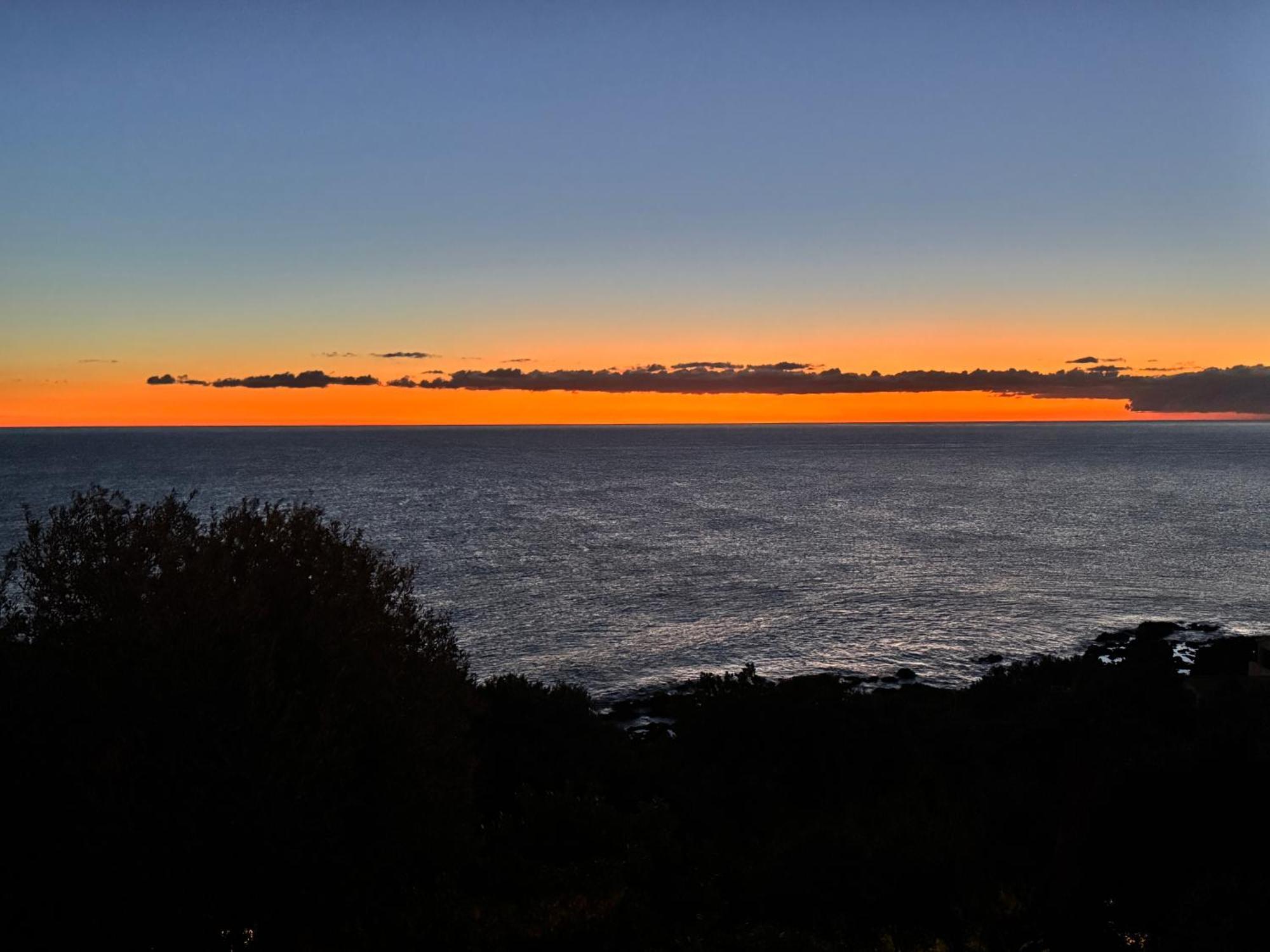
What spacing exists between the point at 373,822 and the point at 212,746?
3228 millimetres

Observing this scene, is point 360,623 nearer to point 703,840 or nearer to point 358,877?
point 358,877

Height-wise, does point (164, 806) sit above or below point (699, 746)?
above

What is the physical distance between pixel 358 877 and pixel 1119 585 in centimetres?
7382

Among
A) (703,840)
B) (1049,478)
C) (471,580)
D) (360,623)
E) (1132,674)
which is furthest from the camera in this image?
(1049,478)

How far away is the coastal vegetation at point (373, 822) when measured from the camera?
13305mm

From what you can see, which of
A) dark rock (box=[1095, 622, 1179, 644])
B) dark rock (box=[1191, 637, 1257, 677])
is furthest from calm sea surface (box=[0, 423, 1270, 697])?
→ dark rock (box=[1191, 637, 1257, 677])

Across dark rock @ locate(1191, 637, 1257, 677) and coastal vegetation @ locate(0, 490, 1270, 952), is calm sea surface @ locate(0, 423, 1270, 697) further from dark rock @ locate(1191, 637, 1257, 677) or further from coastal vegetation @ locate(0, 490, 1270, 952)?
coastal vegetation @ locate(0, 490, 1270, 952)

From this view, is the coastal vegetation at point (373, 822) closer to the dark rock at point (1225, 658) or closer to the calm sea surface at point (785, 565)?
the dark rock at point (1225, 658)

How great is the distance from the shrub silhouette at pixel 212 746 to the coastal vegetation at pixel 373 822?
4 cm

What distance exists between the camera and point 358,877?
1508 cm

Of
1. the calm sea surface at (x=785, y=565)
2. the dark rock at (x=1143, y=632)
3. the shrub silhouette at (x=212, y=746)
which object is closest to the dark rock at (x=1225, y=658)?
the dark rock at (x=1143, y=632)

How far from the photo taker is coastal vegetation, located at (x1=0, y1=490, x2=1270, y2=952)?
1330 centimetres

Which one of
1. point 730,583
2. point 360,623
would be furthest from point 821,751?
point 730,583

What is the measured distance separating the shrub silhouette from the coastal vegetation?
4 cm
